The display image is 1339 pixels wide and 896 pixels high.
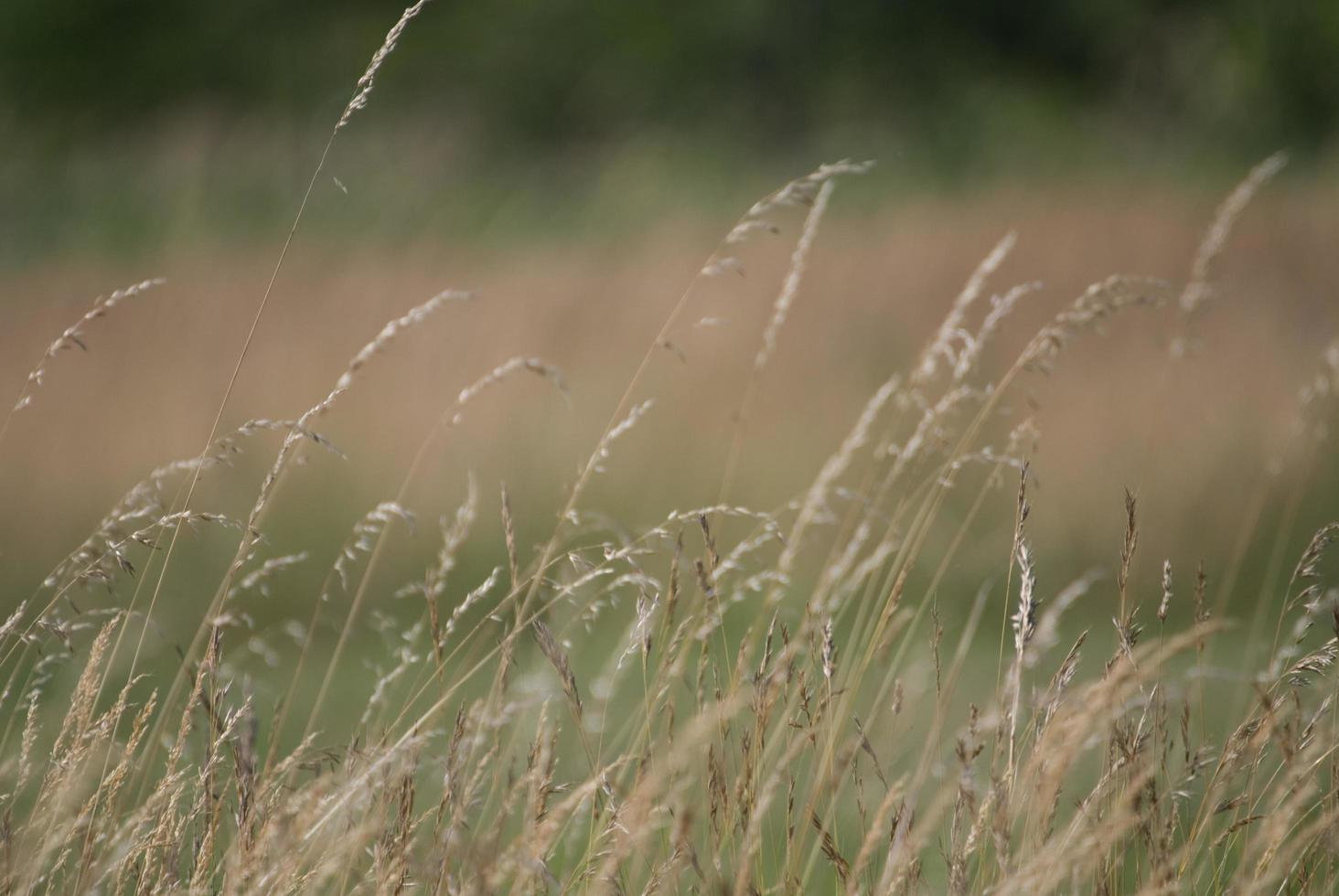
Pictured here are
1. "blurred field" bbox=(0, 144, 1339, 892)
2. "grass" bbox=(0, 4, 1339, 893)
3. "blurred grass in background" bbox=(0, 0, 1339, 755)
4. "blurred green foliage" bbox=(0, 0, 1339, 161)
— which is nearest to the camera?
"grass" bbox=(0, 4, 1339, 893)

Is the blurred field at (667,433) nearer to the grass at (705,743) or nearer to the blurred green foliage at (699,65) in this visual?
the grass at (705,743)

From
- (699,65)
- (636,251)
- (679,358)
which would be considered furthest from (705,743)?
(699,65)

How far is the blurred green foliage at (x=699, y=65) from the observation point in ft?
37.7

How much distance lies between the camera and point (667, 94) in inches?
475

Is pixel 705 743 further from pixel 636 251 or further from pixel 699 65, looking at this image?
pixel 699 65

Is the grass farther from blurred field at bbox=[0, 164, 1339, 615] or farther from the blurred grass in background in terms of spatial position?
blurred field at bbox=[0, 164, 1339, 615]

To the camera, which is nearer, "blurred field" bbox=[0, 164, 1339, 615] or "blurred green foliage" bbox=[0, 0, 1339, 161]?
"blurred field" bbox=[0, 164, 1339, 615]

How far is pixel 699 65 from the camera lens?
40.0ft

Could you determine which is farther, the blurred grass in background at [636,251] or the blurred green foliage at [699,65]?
the blurred green foliage at [699,65]

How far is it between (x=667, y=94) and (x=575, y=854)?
34.8 feet

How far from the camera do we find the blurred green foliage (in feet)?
37.7

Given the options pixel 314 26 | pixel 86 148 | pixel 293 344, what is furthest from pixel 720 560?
pixel 314 26

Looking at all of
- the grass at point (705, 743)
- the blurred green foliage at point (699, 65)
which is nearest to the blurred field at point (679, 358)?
the grass at point (705, 743)

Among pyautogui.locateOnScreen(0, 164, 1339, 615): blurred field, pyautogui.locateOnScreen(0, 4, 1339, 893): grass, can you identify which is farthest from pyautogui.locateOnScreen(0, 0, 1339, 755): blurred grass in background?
pyautogui.locateOnScreen(0, 4, 1339, 893): grass
